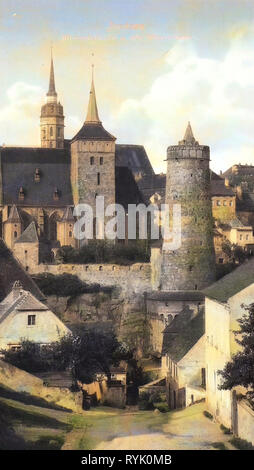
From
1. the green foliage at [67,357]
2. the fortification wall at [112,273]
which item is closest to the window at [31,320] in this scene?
the green foliage at [67,357]

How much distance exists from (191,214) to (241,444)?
2984 centimetres

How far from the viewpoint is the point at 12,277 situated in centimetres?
6016

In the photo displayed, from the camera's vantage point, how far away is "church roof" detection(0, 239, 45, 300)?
58531 mm

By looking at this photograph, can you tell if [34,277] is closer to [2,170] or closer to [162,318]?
[162,318]

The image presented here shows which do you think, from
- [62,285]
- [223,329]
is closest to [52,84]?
[62,285]

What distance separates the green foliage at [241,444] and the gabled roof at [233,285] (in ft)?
16.2

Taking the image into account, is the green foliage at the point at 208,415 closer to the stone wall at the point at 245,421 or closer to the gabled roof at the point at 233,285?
the gabled roof at the point at 233,285

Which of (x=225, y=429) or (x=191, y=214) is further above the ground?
(x=191, y=214)

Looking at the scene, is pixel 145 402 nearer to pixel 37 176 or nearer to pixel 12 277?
pixel 12 277

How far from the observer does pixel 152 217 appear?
76.6m

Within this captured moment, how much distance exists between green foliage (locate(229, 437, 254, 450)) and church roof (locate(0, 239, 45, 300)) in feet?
66.5

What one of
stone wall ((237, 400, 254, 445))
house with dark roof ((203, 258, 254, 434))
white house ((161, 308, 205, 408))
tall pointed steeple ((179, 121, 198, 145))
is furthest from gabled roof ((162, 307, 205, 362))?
stone wall ((237, 400, 254, 445))

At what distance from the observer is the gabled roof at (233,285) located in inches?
1634
